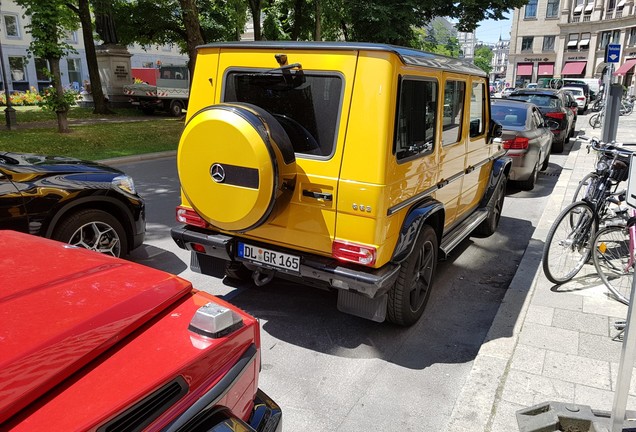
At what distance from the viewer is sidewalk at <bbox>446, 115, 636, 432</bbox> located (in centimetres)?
315

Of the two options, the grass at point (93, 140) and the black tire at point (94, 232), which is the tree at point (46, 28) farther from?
the black tire at point (94, 232)

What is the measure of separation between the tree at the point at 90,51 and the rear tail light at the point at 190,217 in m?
20.3

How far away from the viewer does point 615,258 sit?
4.66 meters

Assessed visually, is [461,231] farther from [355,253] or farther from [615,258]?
[355,253]

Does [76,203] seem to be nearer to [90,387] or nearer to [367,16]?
[90,387]

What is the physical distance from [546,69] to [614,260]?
67.5 metres

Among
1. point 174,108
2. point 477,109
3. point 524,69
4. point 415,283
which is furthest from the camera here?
point 524,69

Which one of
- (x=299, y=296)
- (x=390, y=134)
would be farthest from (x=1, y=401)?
(x=299, y=296)

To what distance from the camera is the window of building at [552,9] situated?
62281 mm

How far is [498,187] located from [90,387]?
5.88 metres

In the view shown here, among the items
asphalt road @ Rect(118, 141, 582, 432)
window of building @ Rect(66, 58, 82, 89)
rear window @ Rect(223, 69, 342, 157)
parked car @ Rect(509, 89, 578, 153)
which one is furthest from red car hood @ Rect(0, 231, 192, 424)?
window of building @ Rect(66, 58, 82, 89)

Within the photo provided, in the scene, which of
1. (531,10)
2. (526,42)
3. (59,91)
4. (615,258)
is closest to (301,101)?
(615,258)

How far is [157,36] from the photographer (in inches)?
1118

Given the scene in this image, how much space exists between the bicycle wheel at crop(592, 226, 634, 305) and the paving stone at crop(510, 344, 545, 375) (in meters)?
1.43
